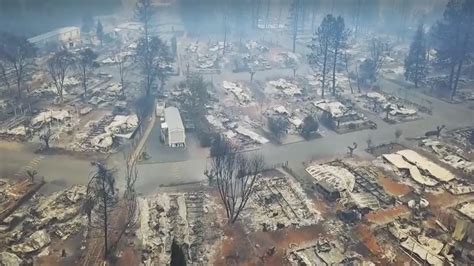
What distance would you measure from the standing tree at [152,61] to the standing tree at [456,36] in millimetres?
27975

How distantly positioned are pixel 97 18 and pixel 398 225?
6281 centimetres

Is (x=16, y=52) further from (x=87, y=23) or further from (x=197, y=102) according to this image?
(x=87, y=23)

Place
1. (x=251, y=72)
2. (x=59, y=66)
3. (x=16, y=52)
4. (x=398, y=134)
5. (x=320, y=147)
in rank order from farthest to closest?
(x=251, y=72) < (x=16, y=52) < (x=59, y=66) < (x=398, y=134) < (x=320, y=147)

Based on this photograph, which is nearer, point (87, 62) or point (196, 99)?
point (196, 99)

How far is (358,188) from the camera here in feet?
78.9

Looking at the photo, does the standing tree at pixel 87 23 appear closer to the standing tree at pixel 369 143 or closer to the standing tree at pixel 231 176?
the standing tree at pixel 231 176

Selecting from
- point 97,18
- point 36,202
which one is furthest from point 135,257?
point 97,18

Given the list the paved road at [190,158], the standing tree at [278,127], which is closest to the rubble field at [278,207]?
the paved road at [190,158]

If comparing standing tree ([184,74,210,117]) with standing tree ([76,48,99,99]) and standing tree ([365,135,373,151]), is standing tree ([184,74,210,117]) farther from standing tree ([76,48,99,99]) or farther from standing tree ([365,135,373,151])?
standing tree ([365,135,373,151])

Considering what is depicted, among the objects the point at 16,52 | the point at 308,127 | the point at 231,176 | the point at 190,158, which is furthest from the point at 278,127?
the point at 16,52

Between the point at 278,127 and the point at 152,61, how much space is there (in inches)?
719

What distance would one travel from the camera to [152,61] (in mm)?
43531

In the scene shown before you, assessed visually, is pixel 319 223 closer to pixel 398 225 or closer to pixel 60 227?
pixel 398 225

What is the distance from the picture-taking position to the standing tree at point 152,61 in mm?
40406
